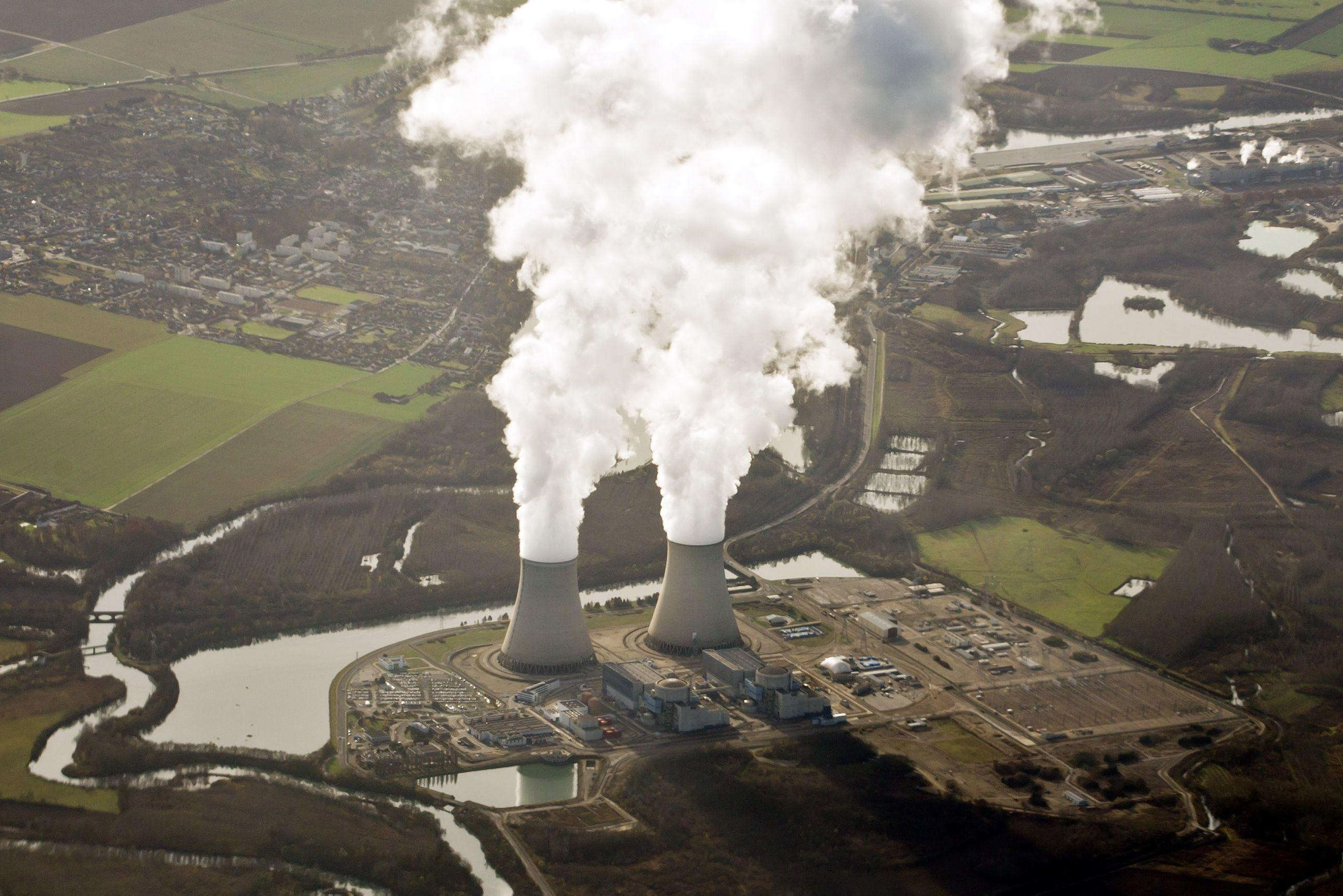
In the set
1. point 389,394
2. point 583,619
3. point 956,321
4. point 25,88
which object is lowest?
point 583,619

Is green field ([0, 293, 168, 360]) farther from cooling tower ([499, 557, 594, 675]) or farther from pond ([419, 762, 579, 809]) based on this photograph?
pond ([419, 762, 579, 809])

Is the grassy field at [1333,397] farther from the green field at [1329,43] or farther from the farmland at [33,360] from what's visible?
the green field at [1329,43]

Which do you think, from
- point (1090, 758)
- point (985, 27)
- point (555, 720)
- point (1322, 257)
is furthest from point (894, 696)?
point (1322, 257)

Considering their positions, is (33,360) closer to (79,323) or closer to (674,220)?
(79,323)

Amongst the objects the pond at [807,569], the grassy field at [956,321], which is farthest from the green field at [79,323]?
the grassy field at [956,321]

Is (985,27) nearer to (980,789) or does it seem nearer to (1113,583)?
(1113,583)

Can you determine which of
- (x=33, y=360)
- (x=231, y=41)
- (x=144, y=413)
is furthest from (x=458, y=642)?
(x=231, y=41)
